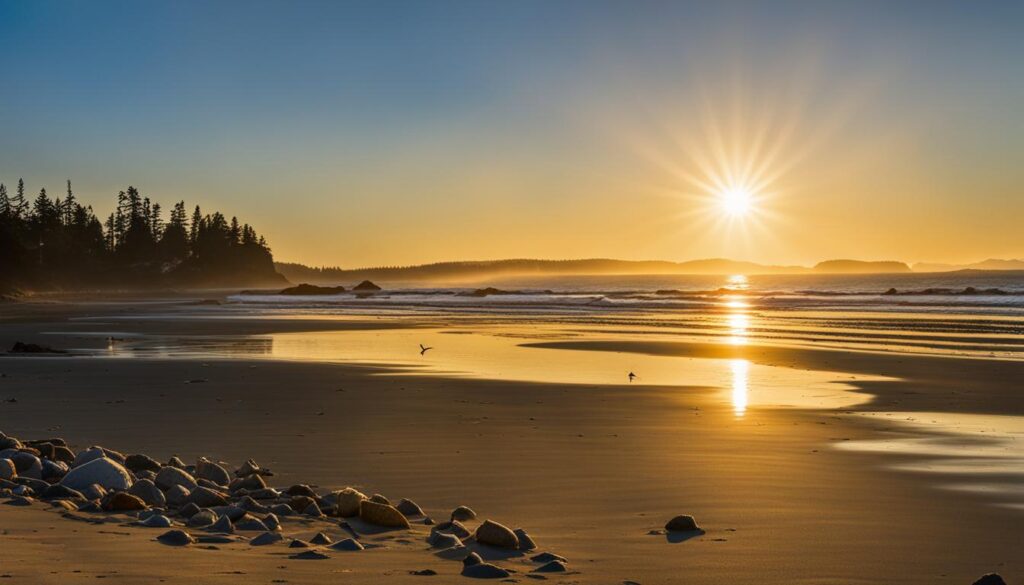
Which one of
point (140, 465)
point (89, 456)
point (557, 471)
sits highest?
point (89, 456)

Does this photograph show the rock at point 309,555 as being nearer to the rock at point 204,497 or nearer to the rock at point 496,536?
the rock at point 496,536

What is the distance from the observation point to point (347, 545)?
6.08 m

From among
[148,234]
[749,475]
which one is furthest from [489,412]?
[148,234]

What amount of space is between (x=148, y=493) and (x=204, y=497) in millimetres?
465

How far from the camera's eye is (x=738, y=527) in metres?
6.86

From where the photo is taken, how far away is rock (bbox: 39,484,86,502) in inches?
286

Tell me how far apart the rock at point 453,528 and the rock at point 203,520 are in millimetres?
1500

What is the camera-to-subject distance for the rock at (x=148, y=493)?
7.11 meters

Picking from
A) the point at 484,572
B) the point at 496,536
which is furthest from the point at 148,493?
the point at 484,572

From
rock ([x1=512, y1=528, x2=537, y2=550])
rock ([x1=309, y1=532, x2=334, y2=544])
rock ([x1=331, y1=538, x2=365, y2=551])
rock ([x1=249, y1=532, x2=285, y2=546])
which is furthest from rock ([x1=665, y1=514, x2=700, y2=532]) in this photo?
rock ([x1=249, y1=532, x2=285, y2=546])

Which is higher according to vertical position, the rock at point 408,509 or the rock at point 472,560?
the rock at point 472,560

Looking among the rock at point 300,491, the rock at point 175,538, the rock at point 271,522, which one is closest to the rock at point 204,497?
the rock at point 271,522

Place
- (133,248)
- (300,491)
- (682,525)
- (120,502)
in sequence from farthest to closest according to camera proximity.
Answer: (133,248)
(300,491)
(120,502)
(682,525)

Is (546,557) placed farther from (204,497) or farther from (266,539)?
(204,497)
